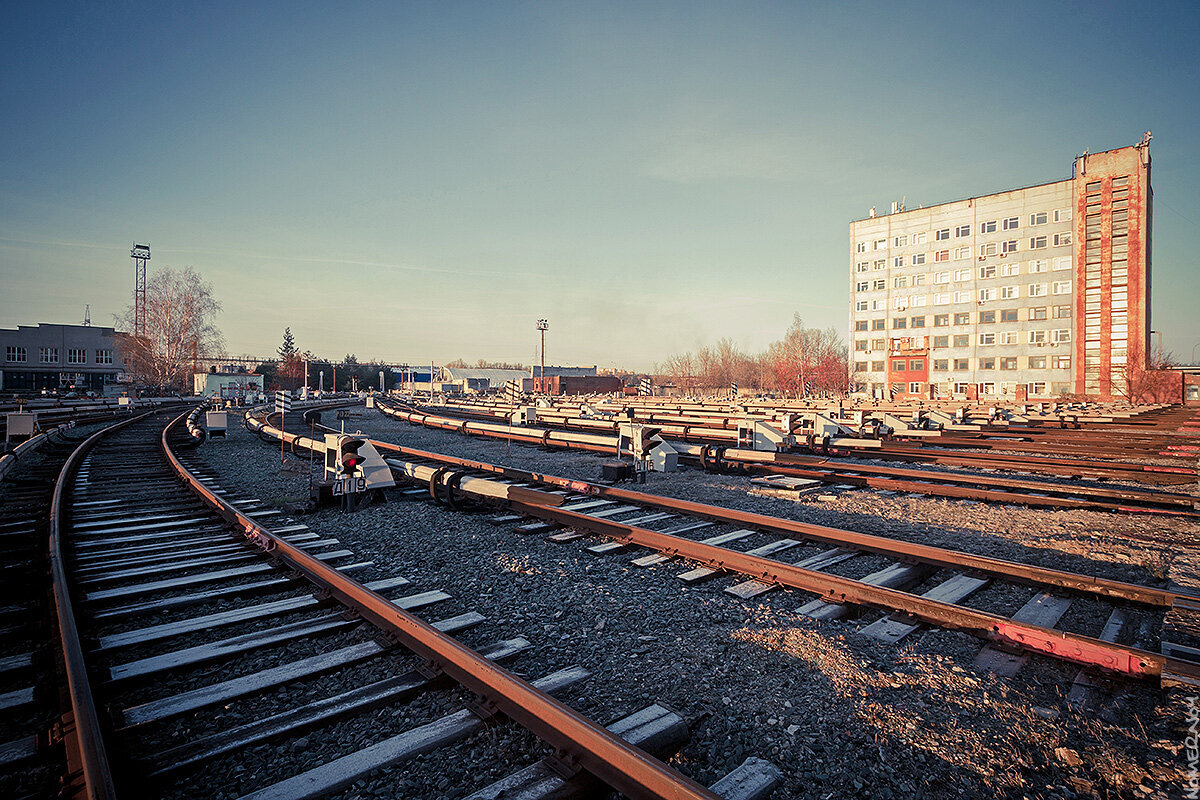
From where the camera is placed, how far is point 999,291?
57250 millimetres

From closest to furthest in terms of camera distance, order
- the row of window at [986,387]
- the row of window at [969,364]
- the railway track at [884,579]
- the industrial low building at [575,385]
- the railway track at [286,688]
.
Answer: the railway track at [286,688]
the railway track at [884,579]
the row of window at [986,387]
the row of window at [969,364]
the industrial low building at [575,385]

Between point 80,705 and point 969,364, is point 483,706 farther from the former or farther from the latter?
point 969,364

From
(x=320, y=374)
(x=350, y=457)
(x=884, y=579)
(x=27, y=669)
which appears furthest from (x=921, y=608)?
(x=320, y=374)

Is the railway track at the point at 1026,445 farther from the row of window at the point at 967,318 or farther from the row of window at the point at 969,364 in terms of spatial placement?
the row of window at the point at 967,318

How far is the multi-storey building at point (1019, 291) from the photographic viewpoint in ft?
172

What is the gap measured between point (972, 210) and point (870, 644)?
2754 inches

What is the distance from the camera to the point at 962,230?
59.7m

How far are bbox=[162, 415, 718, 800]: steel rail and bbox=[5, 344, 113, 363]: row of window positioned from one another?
112m

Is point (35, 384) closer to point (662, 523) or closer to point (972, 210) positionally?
point (662, 523)

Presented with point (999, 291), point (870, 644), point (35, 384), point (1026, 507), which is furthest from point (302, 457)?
point (35, 384)

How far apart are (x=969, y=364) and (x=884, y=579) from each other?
64.0m

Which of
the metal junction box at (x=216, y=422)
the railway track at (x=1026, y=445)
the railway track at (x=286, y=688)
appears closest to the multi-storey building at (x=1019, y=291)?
the railway track at (x=1026, y=445)

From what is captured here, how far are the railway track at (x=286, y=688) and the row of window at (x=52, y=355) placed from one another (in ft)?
355

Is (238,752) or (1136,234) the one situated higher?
(1136,234)
